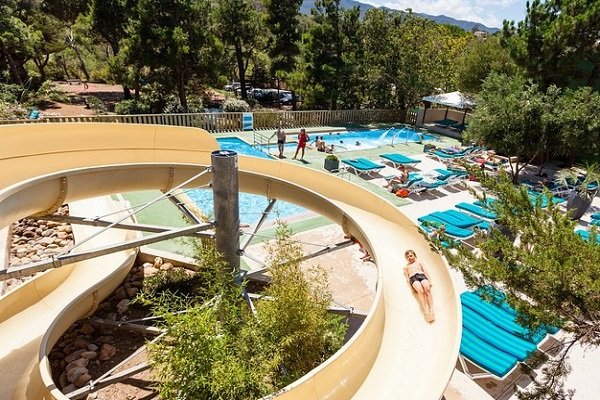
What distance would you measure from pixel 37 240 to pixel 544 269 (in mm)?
12744

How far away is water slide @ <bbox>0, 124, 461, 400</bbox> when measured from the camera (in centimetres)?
464

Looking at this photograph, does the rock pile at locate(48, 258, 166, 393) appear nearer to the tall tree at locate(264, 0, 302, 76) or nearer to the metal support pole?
the metal support pole

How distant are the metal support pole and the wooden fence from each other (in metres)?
13.8

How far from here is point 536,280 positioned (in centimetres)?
409

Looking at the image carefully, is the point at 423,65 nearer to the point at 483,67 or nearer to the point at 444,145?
the point at 483,67

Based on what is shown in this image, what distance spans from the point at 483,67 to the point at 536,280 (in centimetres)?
2823

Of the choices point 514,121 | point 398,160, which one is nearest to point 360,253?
point 398,160

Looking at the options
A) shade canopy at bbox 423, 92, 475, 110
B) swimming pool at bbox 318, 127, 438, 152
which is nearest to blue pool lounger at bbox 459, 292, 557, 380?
swimming pool at bbox 318, 127, 438, 152

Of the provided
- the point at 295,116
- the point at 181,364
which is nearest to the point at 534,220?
the point at 181,364

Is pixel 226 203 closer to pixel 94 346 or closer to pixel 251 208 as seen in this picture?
pixel 94 346

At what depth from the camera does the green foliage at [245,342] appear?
13.6 feet

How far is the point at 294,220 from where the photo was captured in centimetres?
1248

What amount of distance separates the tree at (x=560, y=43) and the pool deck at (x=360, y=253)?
5.72 metres

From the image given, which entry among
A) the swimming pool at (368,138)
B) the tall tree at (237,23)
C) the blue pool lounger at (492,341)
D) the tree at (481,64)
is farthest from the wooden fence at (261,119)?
the blue pool lounger at (492,341)
